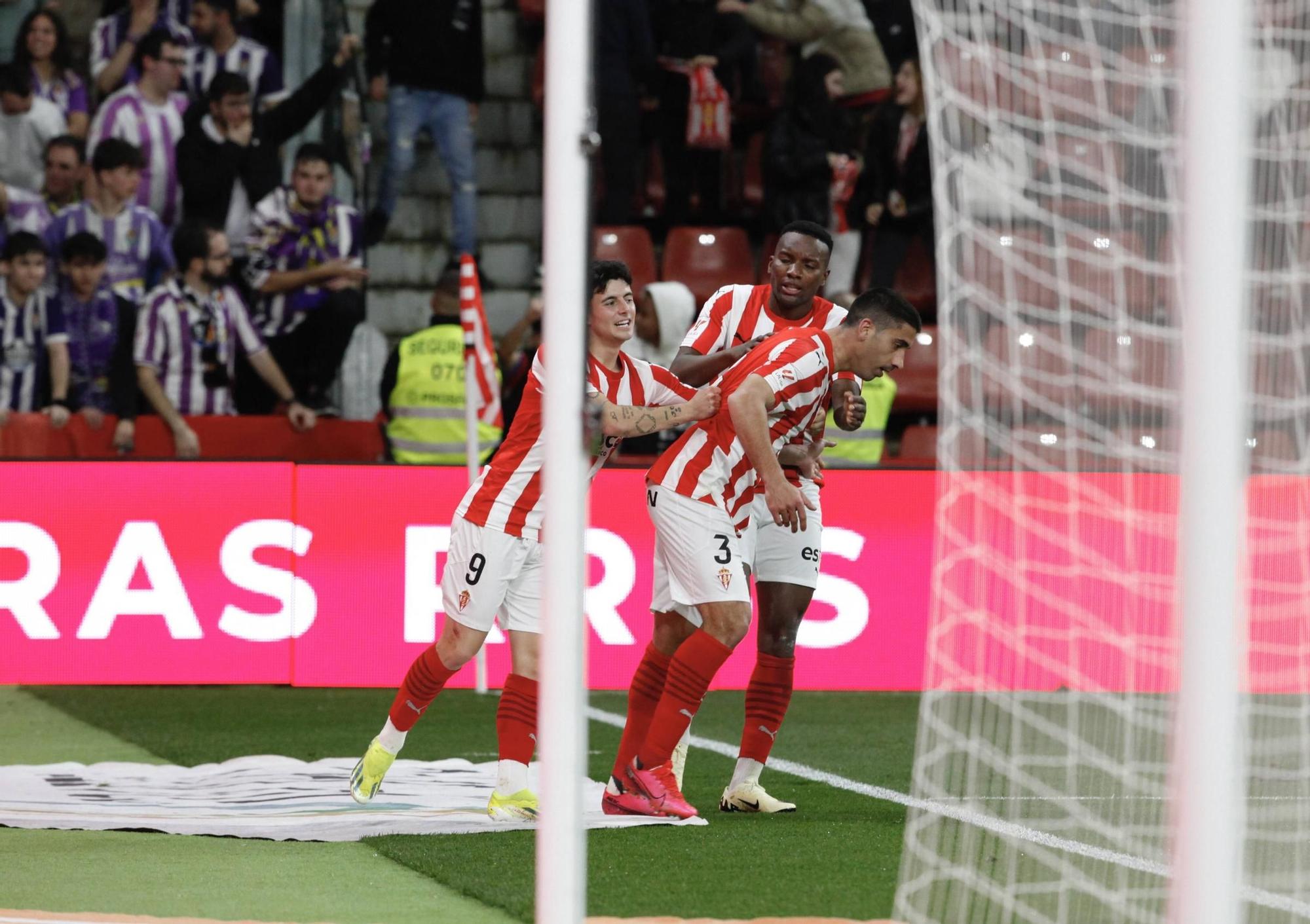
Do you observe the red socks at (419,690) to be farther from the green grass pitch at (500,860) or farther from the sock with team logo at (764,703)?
the sock with team logo at (764,703)

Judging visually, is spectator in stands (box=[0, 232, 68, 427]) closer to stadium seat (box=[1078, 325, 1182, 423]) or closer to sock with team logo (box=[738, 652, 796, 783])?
sock with team logo (box=[738, 652, 796, 783])

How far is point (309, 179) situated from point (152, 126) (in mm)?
1117

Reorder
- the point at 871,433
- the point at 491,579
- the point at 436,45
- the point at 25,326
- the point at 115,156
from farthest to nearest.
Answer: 1. the point at 436,45
2. the point at 871,433
3. the point at 115,156
4. the point at 25,326
5. the point at 491,579

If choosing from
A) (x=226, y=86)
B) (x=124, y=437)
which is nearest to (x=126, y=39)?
(x=226, y=86)

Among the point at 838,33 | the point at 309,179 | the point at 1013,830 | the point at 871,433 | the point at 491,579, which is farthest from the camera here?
the point at 838,33

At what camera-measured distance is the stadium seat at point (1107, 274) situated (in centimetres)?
402

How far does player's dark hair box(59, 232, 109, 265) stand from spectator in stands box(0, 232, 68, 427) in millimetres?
159

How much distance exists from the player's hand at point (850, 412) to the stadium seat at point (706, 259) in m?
5.92

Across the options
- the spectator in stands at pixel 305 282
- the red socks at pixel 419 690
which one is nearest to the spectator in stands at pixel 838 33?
the spectator in stands at pixel 305 282

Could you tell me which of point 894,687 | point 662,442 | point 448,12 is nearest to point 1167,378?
point 894,687

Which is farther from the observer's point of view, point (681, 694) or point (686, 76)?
point (686, 76)

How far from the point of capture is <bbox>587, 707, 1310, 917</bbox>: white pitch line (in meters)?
4.61

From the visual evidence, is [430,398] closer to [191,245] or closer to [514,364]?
[514,364]

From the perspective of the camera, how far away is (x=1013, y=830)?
5277 millimetres
